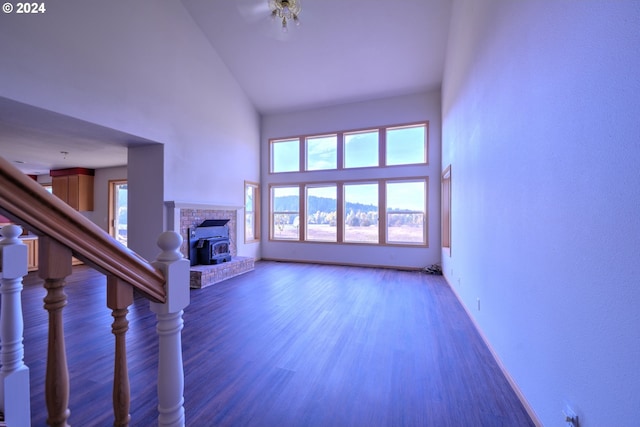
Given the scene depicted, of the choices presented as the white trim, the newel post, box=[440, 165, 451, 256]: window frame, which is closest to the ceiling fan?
box=[440, 165, 451, 256]: window frame

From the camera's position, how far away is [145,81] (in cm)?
406

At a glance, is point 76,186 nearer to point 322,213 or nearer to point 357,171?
point 322,213

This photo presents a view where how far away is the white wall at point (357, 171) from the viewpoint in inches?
226

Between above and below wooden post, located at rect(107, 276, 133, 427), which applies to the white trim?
below

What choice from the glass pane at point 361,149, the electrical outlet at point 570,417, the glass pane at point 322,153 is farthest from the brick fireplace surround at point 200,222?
the electrical outlet at point 570,417

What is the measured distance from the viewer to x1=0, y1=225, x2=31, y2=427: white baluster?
A: 766 millimetres

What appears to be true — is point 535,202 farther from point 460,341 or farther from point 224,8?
point 224,8

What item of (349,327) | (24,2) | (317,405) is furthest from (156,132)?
(317,405)

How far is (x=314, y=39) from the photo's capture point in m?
4.93

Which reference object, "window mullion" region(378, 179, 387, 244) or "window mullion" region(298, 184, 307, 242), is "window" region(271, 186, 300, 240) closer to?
"window mullion" region(298, 184, 307, 242)

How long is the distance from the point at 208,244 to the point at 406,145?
15.3ft

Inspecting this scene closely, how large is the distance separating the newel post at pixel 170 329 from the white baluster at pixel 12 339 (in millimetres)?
363

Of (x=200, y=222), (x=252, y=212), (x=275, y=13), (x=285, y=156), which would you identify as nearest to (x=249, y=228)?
(x=252, y=212)

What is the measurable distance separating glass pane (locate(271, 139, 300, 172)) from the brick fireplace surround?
5.37 feet
